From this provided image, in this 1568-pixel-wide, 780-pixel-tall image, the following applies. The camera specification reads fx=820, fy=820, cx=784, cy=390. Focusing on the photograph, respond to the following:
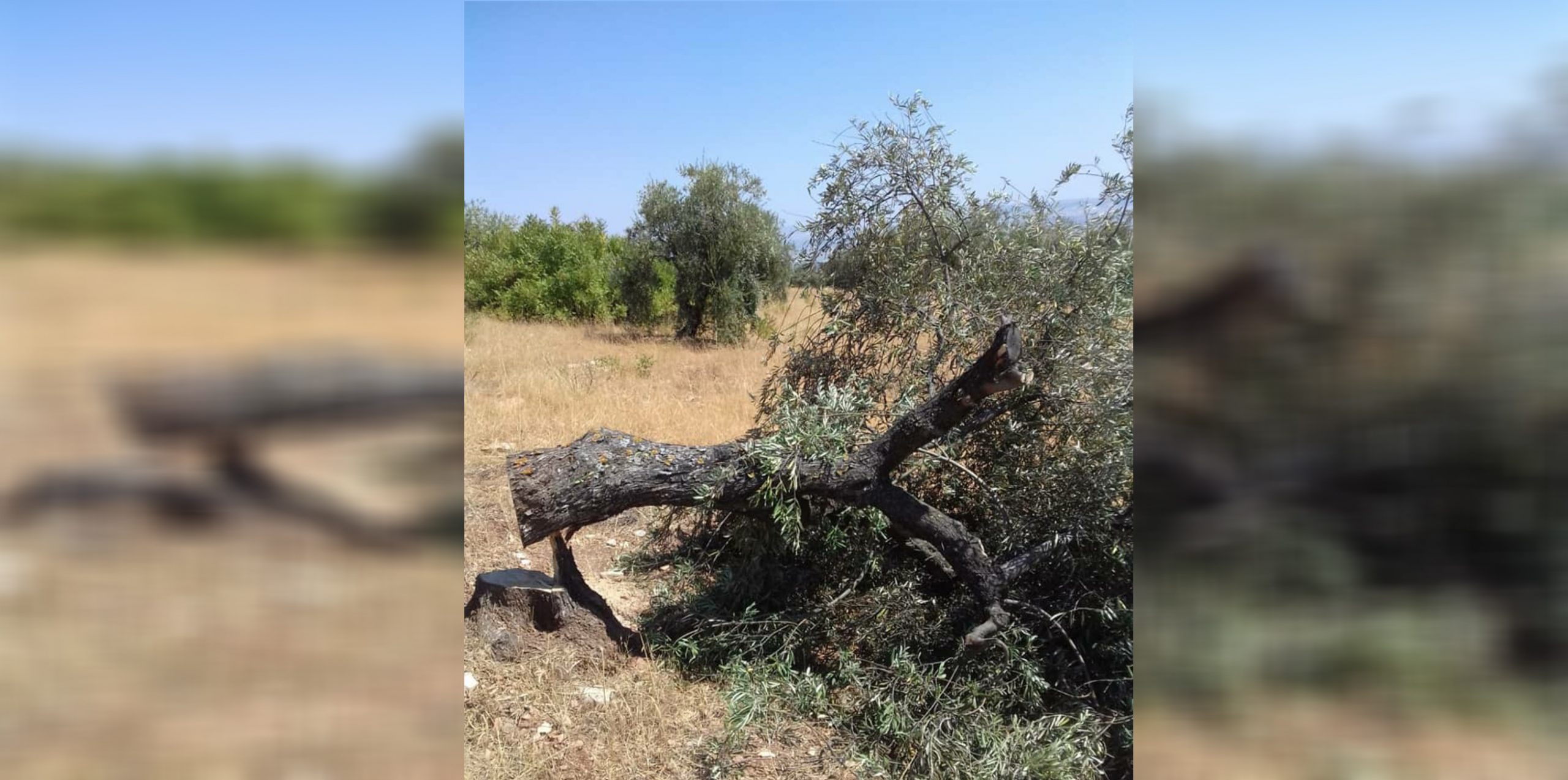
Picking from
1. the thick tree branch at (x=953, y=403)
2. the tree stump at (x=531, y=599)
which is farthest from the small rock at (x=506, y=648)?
the thick tree branch at (x=953, y=403)

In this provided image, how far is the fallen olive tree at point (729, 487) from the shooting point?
12.1 ft

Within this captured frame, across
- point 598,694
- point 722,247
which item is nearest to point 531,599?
point 598,694

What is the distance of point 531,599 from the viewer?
396cm
